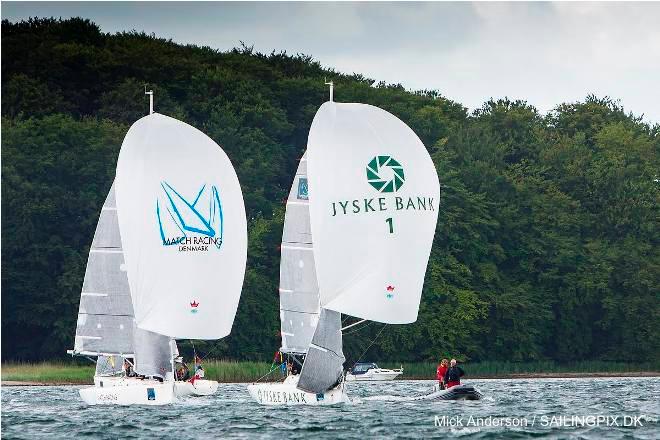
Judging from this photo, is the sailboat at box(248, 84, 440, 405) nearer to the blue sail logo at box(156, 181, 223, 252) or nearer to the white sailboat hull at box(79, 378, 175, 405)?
the blue sail logo at box(156, 181, 223, 252)

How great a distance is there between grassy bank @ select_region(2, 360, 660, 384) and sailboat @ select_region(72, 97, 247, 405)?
61.1 ft

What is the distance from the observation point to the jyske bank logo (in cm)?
4662

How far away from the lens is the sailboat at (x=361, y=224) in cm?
4650

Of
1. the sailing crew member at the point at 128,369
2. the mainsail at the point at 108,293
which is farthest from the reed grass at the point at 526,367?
the sailing crew member at the point at 128,369

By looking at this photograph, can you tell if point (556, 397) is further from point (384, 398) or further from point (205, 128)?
point (205, 128)

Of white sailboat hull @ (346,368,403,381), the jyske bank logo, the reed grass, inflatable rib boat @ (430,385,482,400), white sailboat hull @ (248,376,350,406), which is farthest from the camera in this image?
the reed grass

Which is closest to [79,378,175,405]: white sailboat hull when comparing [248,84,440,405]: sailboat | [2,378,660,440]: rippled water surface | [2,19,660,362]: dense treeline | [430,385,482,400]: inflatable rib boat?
[2,378,660,440]: rippled water surface

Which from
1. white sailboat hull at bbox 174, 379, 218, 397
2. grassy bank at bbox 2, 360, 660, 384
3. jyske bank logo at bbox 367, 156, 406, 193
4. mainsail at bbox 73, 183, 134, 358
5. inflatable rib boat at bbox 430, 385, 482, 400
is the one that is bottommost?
inflatable rib boat at bbox 430, 385, 482, 400

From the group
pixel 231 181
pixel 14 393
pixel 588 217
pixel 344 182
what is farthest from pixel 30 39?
pixel 344 182

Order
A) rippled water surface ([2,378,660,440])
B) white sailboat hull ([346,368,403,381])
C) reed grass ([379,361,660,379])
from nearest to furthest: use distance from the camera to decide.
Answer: rippled water surface ([2,378,660,440]), white sailboat hull ([346,368,403,381]), reed grass ([379,361,660,379])

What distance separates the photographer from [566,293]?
295 ft

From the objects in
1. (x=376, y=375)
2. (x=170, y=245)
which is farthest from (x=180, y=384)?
(x=376, y=375)

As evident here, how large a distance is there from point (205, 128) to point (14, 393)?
30.3m

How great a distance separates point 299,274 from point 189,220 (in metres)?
4.14
